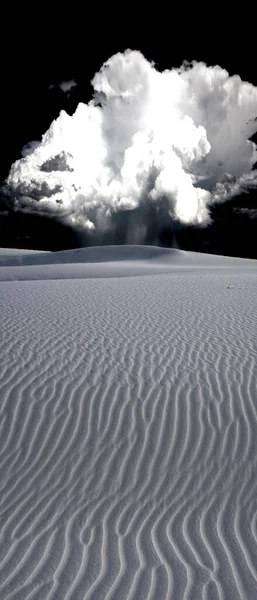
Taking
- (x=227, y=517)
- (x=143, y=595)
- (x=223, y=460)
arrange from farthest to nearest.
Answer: (x=223, y=460) < (x=227, y=517) < (x=143, y=595)

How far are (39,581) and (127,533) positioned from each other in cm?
89

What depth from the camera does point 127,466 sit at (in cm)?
477

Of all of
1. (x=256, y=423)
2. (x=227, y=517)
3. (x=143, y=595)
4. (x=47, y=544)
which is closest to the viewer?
(x=143, y=595)

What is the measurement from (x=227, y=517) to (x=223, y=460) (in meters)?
0.78

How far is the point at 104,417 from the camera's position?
5598 millimetres

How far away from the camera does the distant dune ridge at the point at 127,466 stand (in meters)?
3.48

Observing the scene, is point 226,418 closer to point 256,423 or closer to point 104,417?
point 256,423

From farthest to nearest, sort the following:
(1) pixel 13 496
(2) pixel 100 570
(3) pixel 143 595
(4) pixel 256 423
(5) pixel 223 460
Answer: (4) pixel 256 423 → (5) pixel 223 460 → (1) pixel 13 496 → (2) pixel 100 570 → (3) pixel 143 595

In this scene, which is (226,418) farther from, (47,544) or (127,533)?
(47,544)

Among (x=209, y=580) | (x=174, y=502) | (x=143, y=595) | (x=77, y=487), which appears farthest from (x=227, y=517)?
(x=77, y=487)

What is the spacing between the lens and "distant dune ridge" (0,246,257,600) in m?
3.48

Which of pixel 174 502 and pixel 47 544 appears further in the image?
pixel 174 502

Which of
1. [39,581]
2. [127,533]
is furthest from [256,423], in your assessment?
[39,581]

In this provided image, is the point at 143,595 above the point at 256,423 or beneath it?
beneath
